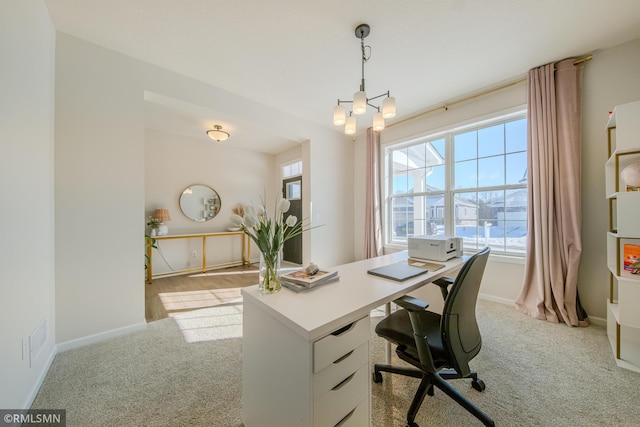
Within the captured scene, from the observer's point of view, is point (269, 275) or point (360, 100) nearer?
point (269, 275)

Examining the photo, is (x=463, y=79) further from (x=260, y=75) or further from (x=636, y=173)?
(x=260, y=75)

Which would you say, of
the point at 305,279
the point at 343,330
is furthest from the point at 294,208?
the point at 343,330

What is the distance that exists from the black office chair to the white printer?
0.60 metres

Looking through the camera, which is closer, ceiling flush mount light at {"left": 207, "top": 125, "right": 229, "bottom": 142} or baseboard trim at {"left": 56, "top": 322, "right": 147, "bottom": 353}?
baseboard trim at {"left": 56, "top": 322, "right": 147, "bottom": 353}

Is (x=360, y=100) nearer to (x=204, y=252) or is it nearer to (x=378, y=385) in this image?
(x=378, y=385)

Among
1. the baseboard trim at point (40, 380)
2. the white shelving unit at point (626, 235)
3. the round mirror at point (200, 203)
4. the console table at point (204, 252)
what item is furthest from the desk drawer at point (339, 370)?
the round mirror at point (200, 203)

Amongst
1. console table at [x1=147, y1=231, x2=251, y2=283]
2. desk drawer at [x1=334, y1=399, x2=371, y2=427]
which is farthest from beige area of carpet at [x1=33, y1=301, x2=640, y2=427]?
console table at [x1=147, y1=231, x2=251, y2=283]

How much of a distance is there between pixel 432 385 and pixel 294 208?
13.2ft

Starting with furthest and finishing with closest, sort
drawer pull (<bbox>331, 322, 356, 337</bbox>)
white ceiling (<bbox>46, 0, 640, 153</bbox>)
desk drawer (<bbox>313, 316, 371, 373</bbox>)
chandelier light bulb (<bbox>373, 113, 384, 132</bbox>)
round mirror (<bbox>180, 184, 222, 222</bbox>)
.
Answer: round mirror (<bbox>180, 184, 222, 222</bbox>), chandelier light bulb (<bbox>373, 113, 384, 132</bbox>), white ceiling (<bbox>46, 0, 640, 153</bbox>), drawer pull (<bbox>331, 322, 356, 337</bbox>), desk drawer (<bbox>313, 316, 371, 373</bbox>)

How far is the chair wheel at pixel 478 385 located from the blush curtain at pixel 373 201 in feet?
7.75

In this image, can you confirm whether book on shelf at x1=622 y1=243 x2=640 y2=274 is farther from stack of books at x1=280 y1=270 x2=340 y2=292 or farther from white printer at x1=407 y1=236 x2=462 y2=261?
stack of books at x1=280 y1=270 x2=340 y2=292

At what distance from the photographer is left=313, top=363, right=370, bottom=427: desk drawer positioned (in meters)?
0.81

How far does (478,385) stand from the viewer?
137 cm

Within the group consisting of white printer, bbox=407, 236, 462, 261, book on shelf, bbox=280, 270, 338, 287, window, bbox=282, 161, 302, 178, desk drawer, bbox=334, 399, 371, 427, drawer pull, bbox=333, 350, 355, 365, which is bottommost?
desk drawer, bbox=334, 399, 371, 427
